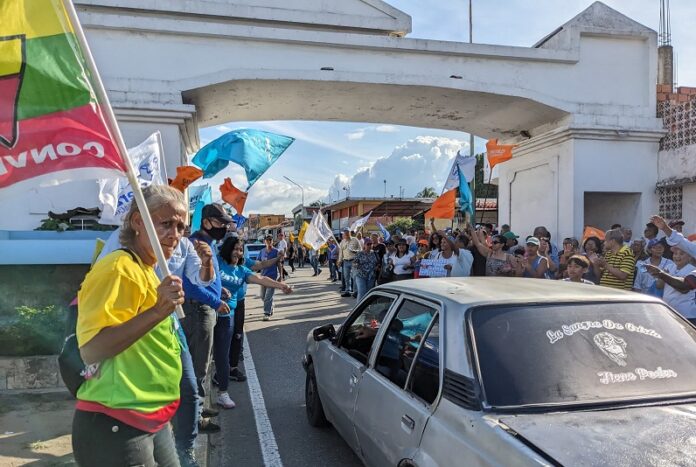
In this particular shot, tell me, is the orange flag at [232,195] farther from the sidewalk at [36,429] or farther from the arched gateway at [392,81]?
the sidewalk at [36,429]

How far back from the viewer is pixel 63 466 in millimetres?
3721

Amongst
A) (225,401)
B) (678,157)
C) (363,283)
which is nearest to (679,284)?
(225,401)

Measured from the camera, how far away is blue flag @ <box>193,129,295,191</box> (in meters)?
8.80

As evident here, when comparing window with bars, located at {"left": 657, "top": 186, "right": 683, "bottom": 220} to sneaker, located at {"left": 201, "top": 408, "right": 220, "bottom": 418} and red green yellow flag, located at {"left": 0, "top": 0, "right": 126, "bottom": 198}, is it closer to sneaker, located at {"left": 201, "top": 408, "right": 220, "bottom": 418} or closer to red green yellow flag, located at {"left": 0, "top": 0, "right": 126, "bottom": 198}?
sneaker, located at {"left": 201, "top": 408, "right": 220, "bottom": 418}

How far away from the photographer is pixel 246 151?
878cm

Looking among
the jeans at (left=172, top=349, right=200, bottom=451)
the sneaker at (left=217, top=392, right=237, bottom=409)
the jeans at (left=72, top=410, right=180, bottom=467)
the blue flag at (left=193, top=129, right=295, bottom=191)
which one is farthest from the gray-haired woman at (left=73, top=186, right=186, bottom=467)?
the blue flag at (left=193, top=129, right=295, bottom=191)

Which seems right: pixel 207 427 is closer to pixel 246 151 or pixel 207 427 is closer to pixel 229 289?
pixel 229 289

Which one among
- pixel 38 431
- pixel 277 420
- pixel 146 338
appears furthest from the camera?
pixel 277 420

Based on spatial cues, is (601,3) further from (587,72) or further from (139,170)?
(139,170)

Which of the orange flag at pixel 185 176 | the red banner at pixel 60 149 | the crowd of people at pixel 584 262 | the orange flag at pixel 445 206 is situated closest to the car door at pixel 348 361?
the red banner at pixel 60 149

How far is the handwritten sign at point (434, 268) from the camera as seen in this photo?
795 centimetres

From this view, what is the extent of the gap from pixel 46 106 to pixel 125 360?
3.80ft

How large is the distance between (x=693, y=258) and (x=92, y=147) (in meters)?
5.70

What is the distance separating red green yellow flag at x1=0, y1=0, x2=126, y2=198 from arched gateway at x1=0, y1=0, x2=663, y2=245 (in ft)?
28.2
